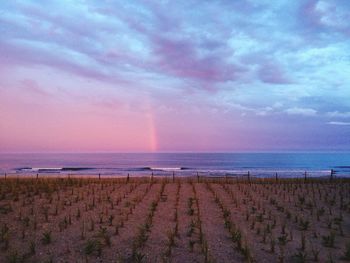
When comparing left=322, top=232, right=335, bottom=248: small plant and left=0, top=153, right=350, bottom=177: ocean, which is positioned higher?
left=322, top=232, right=335, bottom=248: small plant

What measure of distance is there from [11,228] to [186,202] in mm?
8678

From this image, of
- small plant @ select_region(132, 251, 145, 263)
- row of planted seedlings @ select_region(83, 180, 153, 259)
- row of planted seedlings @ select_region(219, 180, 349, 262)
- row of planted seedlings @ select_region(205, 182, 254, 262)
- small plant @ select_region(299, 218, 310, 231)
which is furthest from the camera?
small plant @ select_region(299, 218, 310, 231)

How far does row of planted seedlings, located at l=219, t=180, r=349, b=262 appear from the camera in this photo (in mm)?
10339

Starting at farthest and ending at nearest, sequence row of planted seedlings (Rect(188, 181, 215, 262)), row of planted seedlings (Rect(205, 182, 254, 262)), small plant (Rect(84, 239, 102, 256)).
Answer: small plant (Rect(84, 239, 102, 256))
row of planted seedlings (Rect(205, 182, 254, 262))
row of planted seedlings (Rect(188, 181, 215, 262))

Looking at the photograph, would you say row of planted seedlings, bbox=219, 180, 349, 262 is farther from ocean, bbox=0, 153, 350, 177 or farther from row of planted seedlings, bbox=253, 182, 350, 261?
ocean, bbox=0, 153, 350, 177

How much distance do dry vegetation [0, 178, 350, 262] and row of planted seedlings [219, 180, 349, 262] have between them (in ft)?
0.11

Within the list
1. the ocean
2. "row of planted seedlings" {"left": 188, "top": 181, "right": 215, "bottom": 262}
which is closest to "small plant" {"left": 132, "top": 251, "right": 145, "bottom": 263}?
"row of planted seedlings" {"left": 188, "top": 181, "right": 215, "bottom": 262}

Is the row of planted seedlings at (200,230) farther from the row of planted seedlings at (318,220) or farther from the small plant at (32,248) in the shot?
the small plant at (32,248)

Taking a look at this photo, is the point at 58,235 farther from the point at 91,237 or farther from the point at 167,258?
the point at 167,258

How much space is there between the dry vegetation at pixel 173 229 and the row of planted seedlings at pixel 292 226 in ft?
0.11

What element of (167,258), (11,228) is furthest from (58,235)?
(167,258)

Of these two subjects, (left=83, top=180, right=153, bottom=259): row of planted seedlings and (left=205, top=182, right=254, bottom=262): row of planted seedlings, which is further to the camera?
(left=83, top=180, right=153, bottom=259): row of planted seedlings

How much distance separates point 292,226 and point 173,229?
4777mm

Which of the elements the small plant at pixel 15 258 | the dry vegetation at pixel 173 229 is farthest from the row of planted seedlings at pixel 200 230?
the small plant at pixel 15 258
